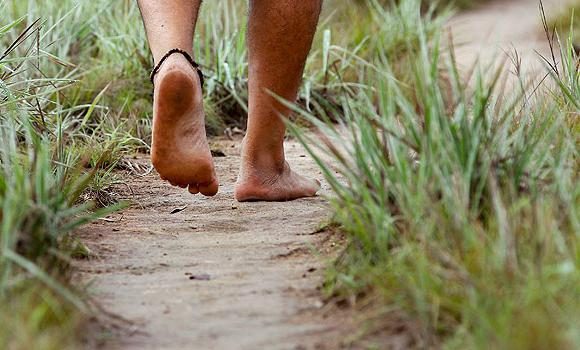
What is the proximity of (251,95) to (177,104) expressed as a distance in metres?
0.35

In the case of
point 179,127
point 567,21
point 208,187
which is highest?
point 179,127

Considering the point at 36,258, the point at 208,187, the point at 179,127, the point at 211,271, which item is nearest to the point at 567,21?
the point at 208,187


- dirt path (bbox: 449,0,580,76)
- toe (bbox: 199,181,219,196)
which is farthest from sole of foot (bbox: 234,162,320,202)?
dirt path (bbox: 449,0,580,76)

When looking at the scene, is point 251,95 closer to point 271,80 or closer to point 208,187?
point 271,80

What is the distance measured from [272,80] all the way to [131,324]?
1.06 meters

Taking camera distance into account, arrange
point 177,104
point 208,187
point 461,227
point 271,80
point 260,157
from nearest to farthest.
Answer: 1. point 461,227
2. point 177,104
3. point 208,187
4. point 271,80
5. point 260,157

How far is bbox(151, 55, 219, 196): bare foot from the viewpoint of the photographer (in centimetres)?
247

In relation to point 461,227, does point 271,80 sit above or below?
above

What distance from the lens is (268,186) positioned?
2.94m

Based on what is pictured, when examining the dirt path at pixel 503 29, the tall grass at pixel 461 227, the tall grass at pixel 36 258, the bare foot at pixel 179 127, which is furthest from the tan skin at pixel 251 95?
the dirt path at pixel 503 29

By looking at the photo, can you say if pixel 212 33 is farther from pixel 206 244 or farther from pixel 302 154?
pixel 206 244

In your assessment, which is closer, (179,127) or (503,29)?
(179,127)

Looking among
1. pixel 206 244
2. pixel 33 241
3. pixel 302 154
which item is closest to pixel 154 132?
pixel 206 244

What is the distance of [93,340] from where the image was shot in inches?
67.4
